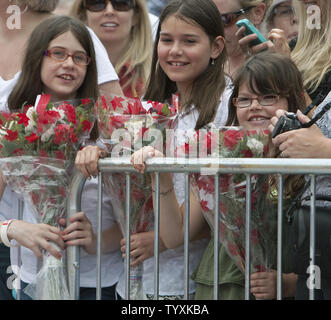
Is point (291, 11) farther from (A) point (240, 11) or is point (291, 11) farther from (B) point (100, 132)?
(B) point (100, 132)

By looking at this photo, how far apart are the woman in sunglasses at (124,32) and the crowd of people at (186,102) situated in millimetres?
663

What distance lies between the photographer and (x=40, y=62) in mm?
4273

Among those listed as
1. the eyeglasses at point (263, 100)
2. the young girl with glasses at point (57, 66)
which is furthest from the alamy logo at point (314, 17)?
the young girl with glasses at point (57, 66)

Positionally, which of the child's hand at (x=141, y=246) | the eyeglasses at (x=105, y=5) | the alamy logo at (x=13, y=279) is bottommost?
the alamy logo at (x=13, y=279)

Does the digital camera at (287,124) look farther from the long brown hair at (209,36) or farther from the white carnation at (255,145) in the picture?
the long brown hair at (209,36)

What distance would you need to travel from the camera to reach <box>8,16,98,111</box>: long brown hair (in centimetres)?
424

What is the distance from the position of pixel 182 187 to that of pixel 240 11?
1.49m

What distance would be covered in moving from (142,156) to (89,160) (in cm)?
31

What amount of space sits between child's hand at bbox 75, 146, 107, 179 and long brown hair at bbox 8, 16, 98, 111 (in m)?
0.66

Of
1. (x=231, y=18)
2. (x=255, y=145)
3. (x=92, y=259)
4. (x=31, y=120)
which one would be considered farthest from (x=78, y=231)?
(x=231, y=18)

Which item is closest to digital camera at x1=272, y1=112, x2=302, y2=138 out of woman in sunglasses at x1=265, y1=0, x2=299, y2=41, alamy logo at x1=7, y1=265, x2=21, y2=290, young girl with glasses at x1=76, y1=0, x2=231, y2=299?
young girl with glasses at x1=76, y1=0, x2=231, y2=299

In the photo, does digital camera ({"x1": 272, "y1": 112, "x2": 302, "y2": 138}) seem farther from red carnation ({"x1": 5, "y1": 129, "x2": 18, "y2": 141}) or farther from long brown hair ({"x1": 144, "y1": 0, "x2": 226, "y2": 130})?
red carnation ({"x1": 5, "y1": 129, "x2": 18, "y2": 141})

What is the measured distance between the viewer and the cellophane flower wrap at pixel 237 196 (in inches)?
132
